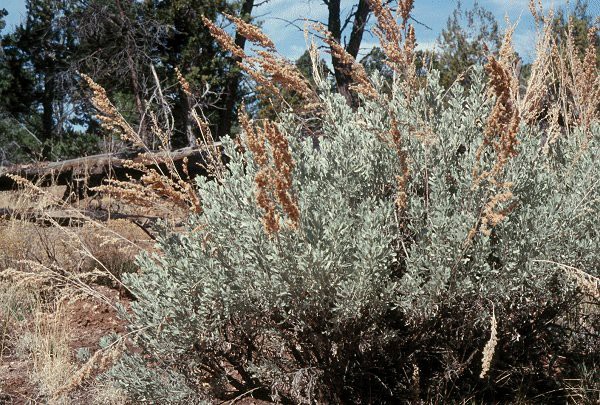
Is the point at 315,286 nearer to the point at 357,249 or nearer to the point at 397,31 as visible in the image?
the point at 357,249

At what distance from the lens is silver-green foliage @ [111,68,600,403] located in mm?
2514

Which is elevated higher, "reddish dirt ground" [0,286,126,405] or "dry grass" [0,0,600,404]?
"dry grass" [0,0,600,404]

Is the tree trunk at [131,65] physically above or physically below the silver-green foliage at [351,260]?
above

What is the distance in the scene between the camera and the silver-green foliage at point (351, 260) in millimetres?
2514

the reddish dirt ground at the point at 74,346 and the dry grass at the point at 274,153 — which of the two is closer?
the dry grass at the point at 274,153

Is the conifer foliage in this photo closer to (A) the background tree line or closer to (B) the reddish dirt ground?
(B) the reddish dirt ground

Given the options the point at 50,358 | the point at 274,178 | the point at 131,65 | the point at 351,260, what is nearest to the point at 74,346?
the point at 50,358

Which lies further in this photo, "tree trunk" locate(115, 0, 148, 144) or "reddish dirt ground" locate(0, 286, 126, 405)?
"tree trunk" locate(115, 0, 148, 144)

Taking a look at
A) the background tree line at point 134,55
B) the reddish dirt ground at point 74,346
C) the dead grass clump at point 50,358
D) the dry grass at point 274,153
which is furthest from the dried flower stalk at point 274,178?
the background tree line at point 134,55

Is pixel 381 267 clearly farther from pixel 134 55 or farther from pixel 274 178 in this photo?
pixel 134 55

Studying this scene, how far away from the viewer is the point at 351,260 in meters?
2.53

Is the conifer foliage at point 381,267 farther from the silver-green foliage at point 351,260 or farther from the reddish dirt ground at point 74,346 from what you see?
the reddish dirt ground at point 74,346

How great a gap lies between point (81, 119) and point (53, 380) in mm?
22346

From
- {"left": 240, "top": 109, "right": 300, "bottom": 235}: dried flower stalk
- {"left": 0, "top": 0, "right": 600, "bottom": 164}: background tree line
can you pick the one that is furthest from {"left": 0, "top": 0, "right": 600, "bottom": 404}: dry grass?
{"left": 0, "top": 0, "right": 600, "bottom": 164}: background tree line
